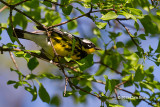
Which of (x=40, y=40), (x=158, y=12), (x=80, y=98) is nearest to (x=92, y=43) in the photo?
(x=40, y=40)

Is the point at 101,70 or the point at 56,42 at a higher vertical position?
the point at 56,42

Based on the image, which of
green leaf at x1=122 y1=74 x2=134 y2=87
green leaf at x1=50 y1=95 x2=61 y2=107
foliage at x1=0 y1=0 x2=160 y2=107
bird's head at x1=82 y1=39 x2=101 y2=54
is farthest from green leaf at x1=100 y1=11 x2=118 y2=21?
green leaf at x1=50 y1=95 x2=61 y2=107

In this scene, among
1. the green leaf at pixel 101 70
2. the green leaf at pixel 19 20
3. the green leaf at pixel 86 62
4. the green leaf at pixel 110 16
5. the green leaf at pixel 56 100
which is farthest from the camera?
the green leaf at pixel 56 100

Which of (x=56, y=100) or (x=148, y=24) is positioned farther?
(x=56, y=100)

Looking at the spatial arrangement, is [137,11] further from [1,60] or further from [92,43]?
[1,60]

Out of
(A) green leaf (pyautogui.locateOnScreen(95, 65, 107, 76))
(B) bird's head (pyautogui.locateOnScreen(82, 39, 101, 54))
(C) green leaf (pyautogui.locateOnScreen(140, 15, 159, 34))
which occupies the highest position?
(C) green leaf (pyautogui.locateOnScreen(140, 15, 159, 34))

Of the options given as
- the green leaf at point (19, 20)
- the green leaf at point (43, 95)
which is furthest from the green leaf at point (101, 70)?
the green leaf at point (19, 20)

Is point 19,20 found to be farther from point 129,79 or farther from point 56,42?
point 129,79

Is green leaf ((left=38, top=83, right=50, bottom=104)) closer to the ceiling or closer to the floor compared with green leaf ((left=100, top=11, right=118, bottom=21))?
closer to the floor

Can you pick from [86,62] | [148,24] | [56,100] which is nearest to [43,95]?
[86,62]

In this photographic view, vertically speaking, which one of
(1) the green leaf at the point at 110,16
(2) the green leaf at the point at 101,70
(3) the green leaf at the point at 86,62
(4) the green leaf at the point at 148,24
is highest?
(1) the green leaf at the point at 110,16

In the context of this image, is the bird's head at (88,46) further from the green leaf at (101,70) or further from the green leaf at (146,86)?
the green leaf at (146,86)

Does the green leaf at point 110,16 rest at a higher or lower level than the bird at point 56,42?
higher

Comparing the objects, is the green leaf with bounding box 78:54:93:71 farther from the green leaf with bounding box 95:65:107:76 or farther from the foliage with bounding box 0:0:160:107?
the green leaf with bounding box 95:65:107:76
